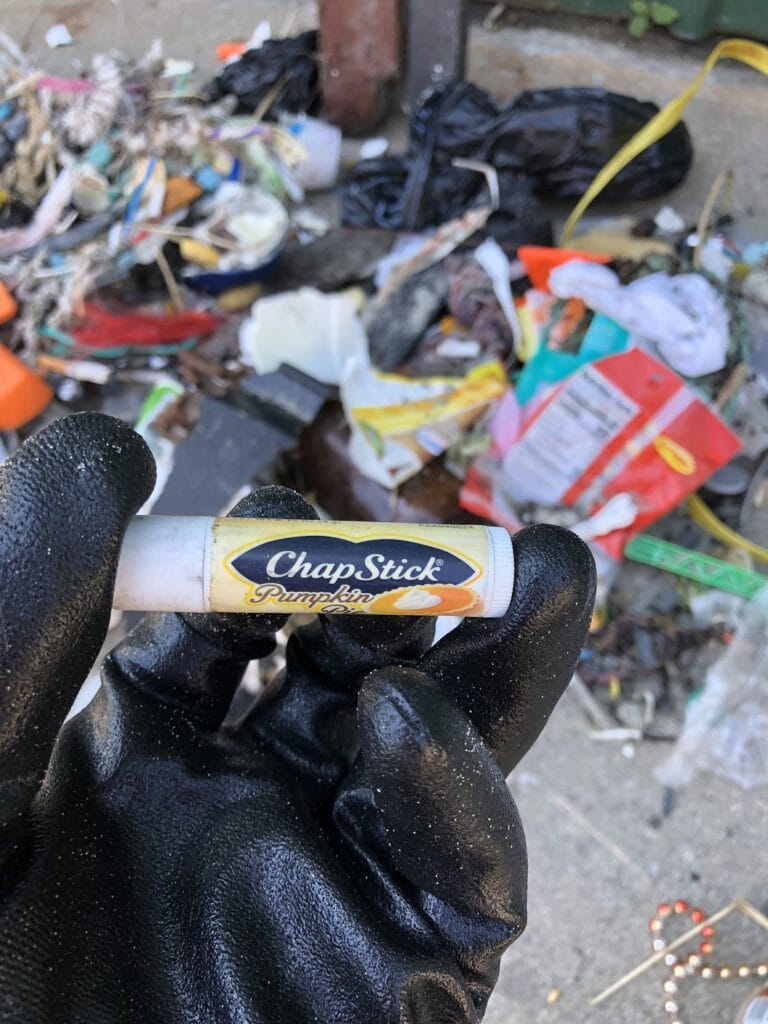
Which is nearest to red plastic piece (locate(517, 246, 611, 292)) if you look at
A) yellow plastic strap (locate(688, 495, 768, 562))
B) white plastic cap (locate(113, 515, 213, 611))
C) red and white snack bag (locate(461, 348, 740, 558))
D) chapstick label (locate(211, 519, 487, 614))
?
red and white snack bag (locate(461, 348, 740, 558))

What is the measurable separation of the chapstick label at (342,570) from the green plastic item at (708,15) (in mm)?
3327

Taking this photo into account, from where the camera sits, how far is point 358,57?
3.01 metres

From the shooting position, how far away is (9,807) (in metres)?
0.69

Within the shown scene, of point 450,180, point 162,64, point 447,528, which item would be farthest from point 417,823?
point 162,64

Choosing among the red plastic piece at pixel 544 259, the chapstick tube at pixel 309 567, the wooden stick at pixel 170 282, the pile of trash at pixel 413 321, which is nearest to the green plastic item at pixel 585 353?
the pile of trash at pixel 413 321

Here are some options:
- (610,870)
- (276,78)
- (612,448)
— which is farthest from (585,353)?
(276,78)

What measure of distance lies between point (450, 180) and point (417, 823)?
2451 mm

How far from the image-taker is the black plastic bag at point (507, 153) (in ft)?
9.04

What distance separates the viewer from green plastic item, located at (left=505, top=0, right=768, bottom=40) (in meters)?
3.20

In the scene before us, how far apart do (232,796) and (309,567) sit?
0.98ft

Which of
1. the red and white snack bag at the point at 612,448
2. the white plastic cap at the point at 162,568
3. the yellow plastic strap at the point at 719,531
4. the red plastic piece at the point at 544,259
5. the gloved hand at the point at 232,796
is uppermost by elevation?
the white plastic cap at the point at 162,568

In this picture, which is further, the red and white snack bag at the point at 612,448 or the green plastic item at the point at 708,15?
the green plastic item at the point at 708,15

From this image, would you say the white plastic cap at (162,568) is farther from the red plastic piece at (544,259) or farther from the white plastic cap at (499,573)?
the red plastic piece at (544,259)

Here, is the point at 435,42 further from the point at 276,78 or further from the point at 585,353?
the point at 585,353
